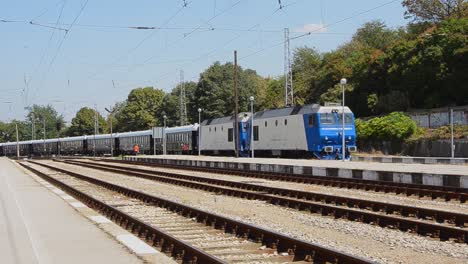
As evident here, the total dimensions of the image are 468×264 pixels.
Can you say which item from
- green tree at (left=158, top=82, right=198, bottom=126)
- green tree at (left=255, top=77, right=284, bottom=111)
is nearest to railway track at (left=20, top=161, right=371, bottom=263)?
green tree at (left=255, top=77, right=284, bottom=111)

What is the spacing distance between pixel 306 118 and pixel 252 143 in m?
9.43

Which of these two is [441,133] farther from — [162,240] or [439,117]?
[162,240]

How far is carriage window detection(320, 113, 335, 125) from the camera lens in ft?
124

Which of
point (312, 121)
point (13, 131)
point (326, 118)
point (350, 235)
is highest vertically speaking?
point (13, 131)

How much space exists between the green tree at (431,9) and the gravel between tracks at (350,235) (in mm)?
60083

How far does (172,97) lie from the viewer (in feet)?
398

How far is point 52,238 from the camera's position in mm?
11461

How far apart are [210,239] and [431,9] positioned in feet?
220

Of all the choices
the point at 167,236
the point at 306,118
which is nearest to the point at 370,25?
the point at 306,118

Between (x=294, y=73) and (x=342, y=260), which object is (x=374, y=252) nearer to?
(x=342, y=260)

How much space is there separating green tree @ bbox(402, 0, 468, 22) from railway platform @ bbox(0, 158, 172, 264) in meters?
61.3

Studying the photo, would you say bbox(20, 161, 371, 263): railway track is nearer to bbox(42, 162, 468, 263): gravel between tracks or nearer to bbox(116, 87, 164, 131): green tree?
bbox(42, 162, 468, 263): gravel between tracks

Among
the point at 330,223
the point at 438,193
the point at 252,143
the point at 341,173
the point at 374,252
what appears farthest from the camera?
the point at 252,143

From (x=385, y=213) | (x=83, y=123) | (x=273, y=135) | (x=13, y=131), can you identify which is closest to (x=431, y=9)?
(x=273, y=135)
